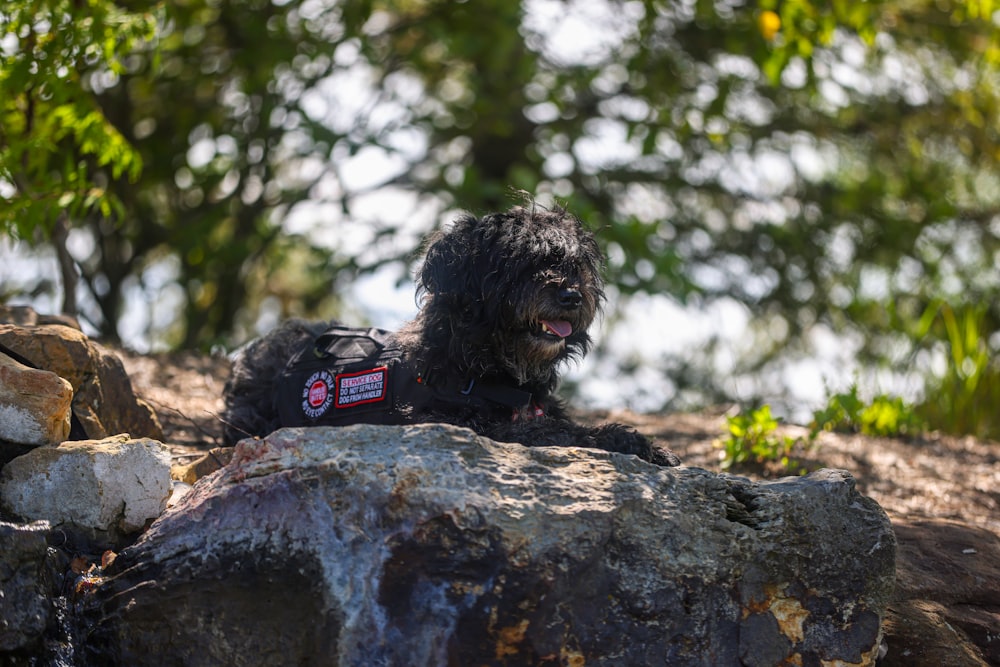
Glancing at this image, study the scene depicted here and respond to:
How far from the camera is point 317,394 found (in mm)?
4750

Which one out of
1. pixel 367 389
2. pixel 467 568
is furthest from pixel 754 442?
pixel 467 568

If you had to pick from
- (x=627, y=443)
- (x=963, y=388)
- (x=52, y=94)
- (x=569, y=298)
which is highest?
(x=52, y=94)

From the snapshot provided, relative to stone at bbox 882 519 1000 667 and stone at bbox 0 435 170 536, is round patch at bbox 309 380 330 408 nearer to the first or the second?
stone at bbox 0 435 170 536

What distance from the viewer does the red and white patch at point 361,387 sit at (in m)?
4.51

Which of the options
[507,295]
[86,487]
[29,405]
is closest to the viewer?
[86,487]

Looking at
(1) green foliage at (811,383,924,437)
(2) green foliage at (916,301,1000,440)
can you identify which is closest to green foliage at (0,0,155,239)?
(1) green foliage at (811,383,924,437)

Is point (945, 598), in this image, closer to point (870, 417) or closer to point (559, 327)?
point (559, 327)

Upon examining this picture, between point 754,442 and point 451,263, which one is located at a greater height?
point 451,263

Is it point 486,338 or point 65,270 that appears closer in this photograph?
point 486,338

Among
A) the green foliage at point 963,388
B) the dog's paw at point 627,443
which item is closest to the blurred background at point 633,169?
the green foliage at point 963,388

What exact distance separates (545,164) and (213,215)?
150 inches

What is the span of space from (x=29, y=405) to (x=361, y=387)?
1471 mm

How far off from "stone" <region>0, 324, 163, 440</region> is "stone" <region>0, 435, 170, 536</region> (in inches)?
29.3

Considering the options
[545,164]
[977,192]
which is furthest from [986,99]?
[545,164]
